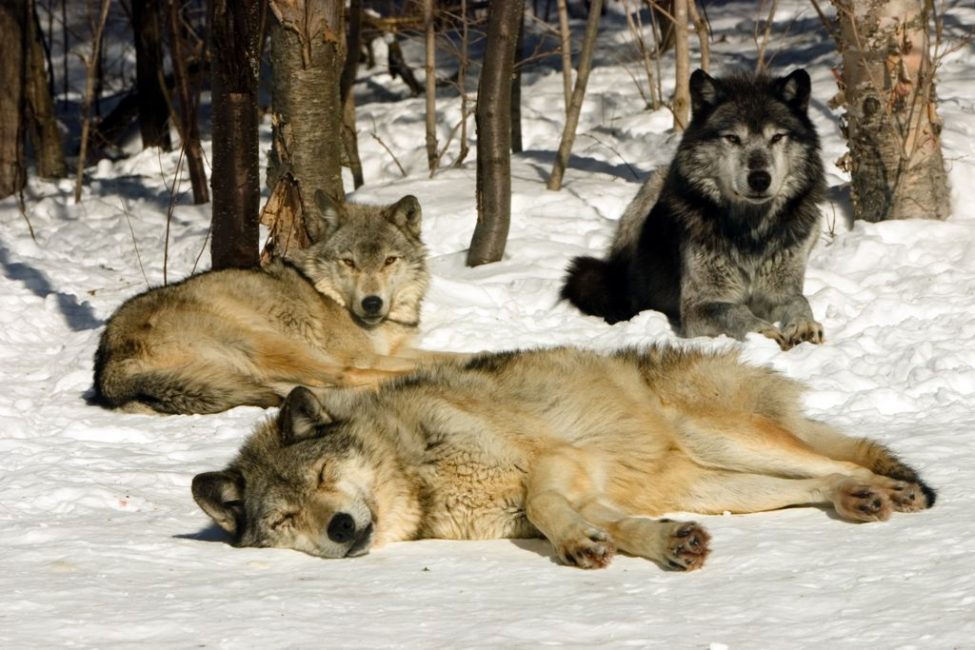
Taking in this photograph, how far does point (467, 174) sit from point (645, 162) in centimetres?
185

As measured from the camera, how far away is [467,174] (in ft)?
38.2

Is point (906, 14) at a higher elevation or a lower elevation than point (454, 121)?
higher

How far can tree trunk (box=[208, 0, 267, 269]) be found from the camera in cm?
764

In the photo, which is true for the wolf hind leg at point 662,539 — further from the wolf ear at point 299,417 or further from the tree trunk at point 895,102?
the tree trunk at point 895,102

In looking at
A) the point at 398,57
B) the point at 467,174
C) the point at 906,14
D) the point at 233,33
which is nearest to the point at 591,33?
the point at 467,174

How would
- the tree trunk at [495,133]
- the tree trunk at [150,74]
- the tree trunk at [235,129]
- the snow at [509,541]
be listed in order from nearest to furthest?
the snow at [509,541] < the tree trunk at [235,129] < the tree trunk at [495,133] < the tree trunk at [150,74]

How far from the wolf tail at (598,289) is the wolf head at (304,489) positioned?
4241 mm

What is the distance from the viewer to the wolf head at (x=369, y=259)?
791 cm

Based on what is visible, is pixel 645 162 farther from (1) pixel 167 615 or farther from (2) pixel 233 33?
(1) pixel 167 615

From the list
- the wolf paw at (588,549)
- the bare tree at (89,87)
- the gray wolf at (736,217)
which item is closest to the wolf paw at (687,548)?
the wolf paw at (588,549)

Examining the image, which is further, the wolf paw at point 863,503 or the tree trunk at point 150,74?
the tree trunk at point 150,74

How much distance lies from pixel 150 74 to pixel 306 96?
7.38 metres

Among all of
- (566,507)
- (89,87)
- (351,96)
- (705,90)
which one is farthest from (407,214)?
(89,87)

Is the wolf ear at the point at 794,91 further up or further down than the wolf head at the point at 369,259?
further up
